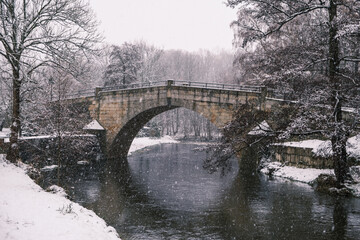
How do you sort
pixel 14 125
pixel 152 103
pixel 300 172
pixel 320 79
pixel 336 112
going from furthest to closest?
pixel 152 103 < pixel 300 172 < pixel 14 125 < pixel 320 79 < pixel 336 112

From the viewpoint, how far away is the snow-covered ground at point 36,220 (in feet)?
18.9

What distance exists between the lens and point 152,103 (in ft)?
77.8

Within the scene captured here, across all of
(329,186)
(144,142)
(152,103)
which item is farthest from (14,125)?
(144,142)

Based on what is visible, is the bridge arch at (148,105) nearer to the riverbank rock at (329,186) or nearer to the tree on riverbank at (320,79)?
the riverbank rock at (329,186)

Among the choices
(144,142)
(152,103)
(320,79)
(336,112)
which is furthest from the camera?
(144,142)

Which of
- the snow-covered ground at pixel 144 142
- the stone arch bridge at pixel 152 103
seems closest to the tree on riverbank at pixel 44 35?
the stone arch bridge at pixel 152 103

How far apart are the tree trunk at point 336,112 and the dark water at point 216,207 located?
1371mm

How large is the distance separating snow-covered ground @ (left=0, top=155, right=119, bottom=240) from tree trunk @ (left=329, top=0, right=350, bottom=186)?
903cm

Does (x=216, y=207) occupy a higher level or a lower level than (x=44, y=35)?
lower

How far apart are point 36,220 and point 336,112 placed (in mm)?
11226

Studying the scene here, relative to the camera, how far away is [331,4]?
43.8ft

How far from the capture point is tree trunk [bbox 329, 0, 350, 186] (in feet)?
38.7

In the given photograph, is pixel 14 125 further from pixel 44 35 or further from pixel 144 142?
pixel 144 142

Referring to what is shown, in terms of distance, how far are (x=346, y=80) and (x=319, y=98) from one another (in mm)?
1725
